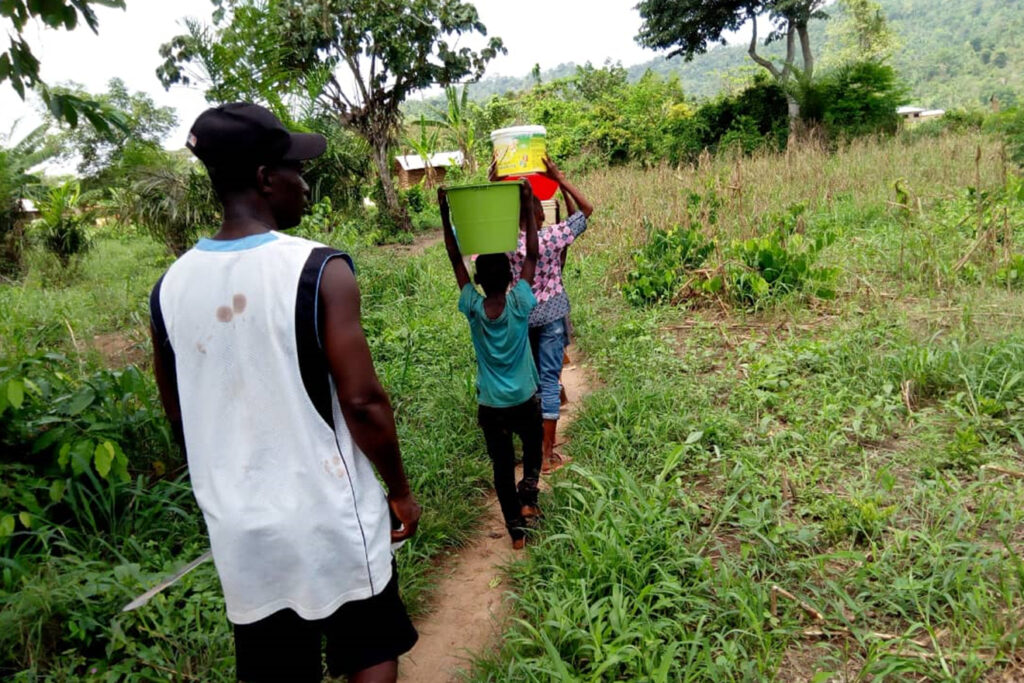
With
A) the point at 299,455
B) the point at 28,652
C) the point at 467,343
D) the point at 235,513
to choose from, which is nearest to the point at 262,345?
the point at 299,455

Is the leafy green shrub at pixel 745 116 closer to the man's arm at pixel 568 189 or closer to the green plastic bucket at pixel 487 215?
the man's arm at pixel 568 189

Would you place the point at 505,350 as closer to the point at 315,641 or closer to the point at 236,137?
the point at 315,641

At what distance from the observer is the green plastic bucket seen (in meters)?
2.28

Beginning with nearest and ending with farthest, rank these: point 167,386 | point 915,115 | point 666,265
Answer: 1. point 167,386
2. point 666,265
3. point 915,115

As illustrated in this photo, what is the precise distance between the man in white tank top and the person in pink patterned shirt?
71.3 inches

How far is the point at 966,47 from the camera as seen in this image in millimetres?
63156

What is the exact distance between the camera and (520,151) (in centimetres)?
314

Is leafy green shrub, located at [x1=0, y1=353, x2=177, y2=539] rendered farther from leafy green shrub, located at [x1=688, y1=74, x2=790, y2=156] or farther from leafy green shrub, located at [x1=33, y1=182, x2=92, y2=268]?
leafy green shrub, located at [x1=688, y1=74, x2=790, y2=156]

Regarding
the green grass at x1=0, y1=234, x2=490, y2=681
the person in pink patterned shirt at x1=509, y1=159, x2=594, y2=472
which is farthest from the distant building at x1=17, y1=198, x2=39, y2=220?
the person in pink patterned shirt at x1=509, y1=159, x2=594, y2=472

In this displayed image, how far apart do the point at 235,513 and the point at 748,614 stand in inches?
61.5

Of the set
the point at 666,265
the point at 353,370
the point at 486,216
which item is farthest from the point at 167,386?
the point at 666,265

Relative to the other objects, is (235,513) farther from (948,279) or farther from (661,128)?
(661,128)

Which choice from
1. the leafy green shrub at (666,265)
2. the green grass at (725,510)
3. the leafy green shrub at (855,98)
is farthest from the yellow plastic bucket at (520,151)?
the leafy green shrub at (855,98)

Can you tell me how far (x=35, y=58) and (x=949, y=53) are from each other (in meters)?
78.8
